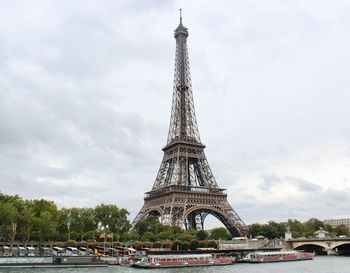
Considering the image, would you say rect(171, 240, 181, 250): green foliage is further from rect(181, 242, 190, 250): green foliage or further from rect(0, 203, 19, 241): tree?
rect(0, 203, 19, 241): tree

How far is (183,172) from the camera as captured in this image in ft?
309

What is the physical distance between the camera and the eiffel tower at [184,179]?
88.2 metres

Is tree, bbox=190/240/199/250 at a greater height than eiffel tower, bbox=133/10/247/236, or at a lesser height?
lesser

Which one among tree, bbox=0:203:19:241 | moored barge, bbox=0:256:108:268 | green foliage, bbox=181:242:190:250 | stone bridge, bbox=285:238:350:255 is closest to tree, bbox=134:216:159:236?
green foliage, bbox=181:242:190:250

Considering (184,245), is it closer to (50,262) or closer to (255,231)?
(50,262)

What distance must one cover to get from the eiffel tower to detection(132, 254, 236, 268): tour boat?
2082 centimetres

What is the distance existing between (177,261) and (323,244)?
45.9 m

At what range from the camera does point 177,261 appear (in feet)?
196

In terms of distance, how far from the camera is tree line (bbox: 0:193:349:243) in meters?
73.2

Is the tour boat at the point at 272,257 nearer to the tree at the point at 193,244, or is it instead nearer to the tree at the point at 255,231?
the tree at the point at 193,244

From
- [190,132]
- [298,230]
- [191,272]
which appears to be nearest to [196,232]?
[190,132]

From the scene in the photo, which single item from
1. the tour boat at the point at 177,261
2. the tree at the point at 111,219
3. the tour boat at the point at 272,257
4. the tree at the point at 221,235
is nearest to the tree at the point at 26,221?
the tree at the point at 111,219

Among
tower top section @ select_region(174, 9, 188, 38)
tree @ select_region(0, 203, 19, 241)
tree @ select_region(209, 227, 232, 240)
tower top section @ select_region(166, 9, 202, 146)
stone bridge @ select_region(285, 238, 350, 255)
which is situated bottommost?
stone bridge @ select_region(285, 238, 350, 255)

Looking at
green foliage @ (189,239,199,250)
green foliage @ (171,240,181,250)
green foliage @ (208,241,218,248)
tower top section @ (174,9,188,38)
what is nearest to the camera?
green foliage @ (171,240,181,250)
